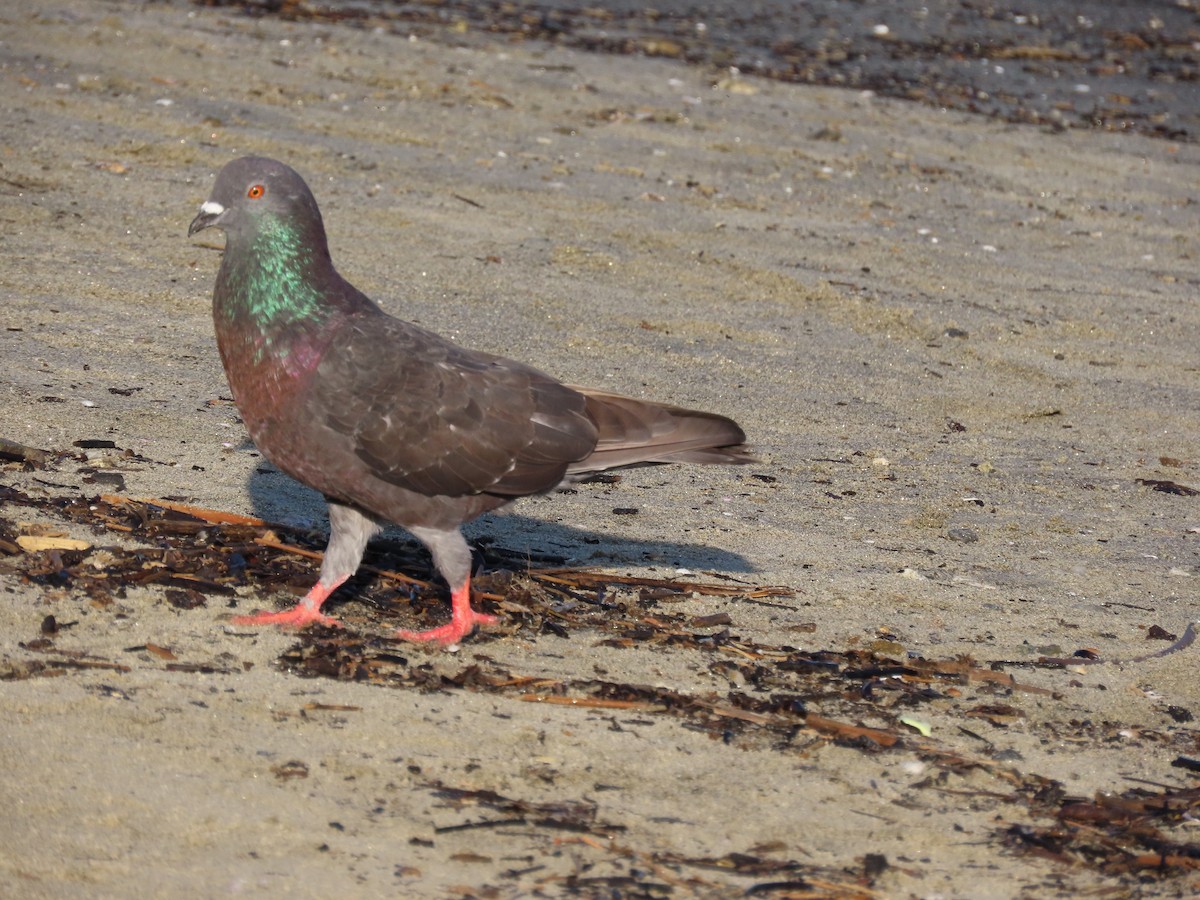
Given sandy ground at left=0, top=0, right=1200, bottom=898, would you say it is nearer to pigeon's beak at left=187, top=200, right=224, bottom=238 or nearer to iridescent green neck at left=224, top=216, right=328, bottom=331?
iridescent green neck at left=224, top=216, right=328, bottom=331

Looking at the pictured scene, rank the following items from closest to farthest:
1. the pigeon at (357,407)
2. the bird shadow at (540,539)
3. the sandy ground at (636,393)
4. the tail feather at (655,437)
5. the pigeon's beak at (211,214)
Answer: the sandy ground at (636,393), the pigeon at (357,407), the pigeon's beak at (211,214), the tail feather at (655,437), the bird shadow at (540,539)

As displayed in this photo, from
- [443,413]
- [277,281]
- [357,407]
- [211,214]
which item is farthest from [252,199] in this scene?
[443,413]

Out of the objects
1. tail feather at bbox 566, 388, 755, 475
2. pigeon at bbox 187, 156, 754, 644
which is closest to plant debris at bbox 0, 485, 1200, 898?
pigeon at bbox 187, 156, 754, 644

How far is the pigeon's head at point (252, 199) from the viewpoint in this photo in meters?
4.99

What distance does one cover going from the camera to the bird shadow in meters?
5.93

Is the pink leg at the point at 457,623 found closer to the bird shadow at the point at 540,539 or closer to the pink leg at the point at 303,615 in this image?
the pink leg at the point at 303,615

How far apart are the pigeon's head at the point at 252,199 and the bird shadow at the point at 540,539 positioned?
131 centimetres

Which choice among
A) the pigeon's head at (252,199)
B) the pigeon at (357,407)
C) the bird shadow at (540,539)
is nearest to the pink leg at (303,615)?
the pigeon at (357,407)

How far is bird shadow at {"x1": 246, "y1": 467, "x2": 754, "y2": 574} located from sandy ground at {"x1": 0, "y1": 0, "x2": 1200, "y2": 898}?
0.03 meters

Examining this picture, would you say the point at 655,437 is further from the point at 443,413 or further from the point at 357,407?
the point at 357,407

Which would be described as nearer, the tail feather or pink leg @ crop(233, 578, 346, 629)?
pink leg @ crop(233, 578, 346, 629)

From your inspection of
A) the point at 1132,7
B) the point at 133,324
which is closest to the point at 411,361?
the point at 133,324

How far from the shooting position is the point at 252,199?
500cm

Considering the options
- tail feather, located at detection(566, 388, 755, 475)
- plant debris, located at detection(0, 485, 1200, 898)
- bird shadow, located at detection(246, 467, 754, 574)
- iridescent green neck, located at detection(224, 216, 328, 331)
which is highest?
iridescent green neck, located at detection(224, 216, 328, 331)
